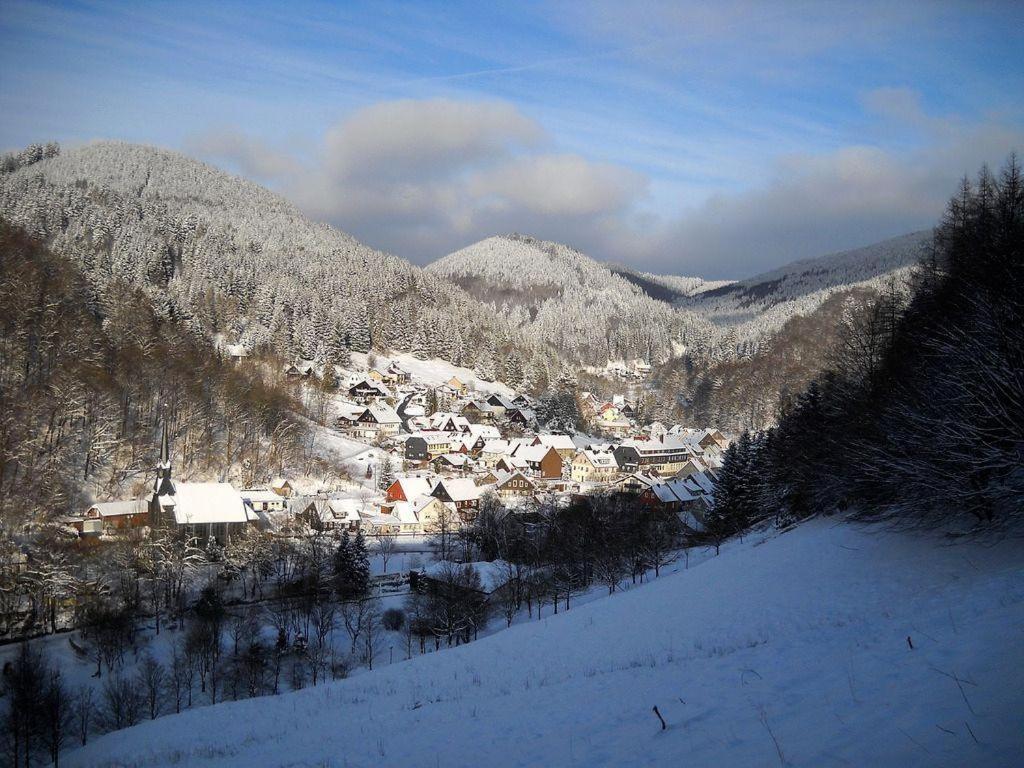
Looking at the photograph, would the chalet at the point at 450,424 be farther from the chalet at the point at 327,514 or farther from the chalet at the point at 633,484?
the chalet at the point at 327,514

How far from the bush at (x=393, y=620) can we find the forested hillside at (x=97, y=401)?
735 inches

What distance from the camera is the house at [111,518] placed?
32.3m

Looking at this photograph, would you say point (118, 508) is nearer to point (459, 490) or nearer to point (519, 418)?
point (459, 490)

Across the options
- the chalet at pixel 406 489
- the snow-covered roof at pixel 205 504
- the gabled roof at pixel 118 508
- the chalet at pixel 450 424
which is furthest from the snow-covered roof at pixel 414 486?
the chalet at pixel 450 424

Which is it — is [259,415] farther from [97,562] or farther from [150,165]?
[150,165]

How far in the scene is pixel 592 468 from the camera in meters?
64.9

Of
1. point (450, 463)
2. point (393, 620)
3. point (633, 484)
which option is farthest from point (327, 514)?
point (633, 484)

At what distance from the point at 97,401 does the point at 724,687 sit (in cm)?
4330

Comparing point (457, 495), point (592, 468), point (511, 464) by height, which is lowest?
point (592, 468)

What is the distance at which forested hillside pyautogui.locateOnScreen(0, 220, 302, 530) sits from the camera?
105 feet

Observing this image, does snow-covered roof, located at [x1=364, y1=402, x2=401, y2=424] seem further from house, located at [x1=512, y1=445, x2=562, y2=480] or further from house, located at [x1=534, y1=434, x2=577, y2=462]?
house, located at [x1=534, y1=434, x2=577, y2=462]

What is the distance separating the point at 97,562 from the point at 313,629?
473 inches

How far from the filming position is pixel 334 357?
8306cm

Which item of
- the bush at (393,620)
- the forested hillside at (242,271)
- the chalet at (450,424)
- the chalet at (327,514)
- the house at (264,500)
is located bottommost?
the bush at (393,620)
